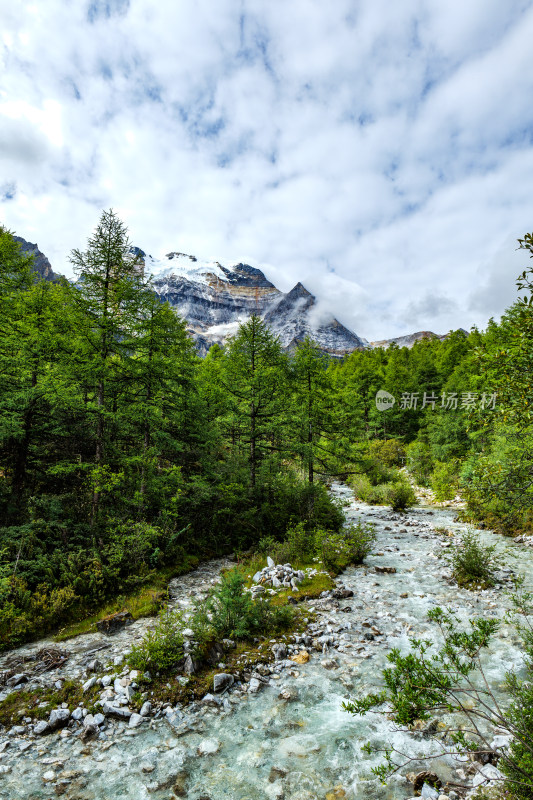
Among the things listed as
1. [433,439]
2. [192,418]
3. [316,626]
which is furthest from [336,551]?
[433,439]

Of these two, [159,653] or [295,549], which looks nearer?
[159,653]

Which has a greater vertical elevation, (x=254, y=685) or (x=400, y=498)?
(x=400, y=498)

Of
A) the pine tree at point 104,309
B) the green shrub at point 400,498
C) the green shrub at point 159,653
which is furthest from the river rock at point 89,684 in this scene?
the green shrub at point 400,498

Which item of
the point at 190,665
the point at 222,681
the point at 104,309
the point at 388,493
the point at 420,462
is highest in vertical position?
the point at 104,309

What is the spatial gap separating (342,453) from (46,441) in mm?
12681

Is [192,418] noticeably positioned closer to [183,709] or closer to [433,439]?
[183,709]

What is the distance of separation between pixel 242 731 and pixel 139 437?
32.6 ft

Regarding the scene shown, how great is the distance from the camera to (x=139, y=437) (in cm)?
1348

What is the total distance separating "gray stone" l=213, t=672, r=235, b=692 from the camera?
6391 millimetres

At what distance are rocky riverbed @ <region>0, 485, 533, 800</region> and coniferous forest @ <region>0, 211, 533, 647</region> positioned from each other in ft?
7.17

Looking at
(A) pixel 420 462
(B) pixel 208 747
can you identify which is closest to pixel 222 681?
(B) pixel 208 747

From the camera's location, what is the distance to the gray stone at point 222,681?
6.39 meters

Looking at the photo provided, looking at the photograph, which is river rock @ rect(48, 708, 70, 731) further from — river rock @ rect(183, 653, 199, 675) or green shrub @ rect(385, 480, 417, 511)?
green shrub @ rect(385, 480, 417, 511)

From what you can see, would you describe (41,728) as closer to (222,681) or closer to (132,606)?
(222,681)
